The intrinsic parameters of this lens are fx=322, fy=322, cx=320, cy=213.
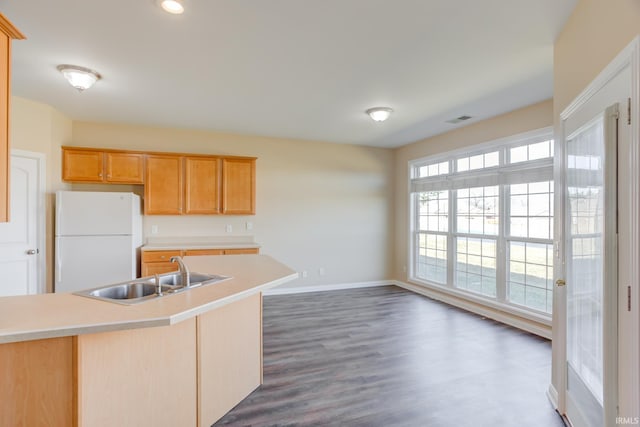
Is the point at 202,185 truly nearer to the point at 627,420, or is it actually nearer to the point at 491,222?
the point at 491,222

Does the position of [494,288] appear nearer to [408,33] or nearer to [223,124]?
[408,33]

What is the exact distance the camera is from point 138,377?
1.63 m

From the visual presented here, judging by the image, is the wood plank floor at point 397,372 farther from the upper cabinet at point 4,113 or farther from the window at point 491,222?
the upper cabinet at point 4,113

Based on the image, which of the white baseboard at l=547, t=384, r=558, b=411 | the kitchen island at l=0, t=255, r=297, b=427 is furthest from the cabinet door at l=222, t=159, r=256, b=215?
the white baseboard at l=547, t=384, r=558, b=411

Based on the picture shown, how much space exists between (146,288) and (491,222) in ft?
13.8

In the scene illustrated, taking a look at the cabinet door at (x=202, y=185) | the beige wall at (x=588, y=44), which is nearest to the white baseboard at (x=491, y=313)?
the beige wall at (x=588, y=44)

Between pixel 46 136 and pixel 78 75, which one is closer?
pixel 78 75

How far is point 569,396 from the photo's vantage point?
6.84 feet

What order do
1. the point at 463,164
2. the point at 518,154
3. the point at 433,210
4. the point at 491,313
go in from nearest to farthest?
the point at 518,154 < the point at 491,313 < the point at 463,164 < the point at 433,210

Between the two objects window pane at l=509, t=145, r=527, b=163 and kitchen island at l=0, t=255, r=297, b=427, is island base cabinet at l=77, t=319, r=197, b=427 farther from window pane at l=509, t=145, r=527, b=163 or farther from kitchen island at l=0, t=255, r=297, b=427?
window pane at l=509, t=145, r=527, b=163

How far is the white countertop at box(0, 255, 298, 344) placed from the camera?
1.28 metres

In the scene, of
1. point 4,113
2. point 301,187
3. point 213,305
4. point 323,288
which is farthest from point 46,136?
point 323,288

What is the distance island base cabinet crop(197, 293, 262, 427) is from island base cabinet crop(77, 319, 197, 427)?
9 centimetres

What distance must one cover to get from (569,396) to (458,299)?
2791 millimetres
